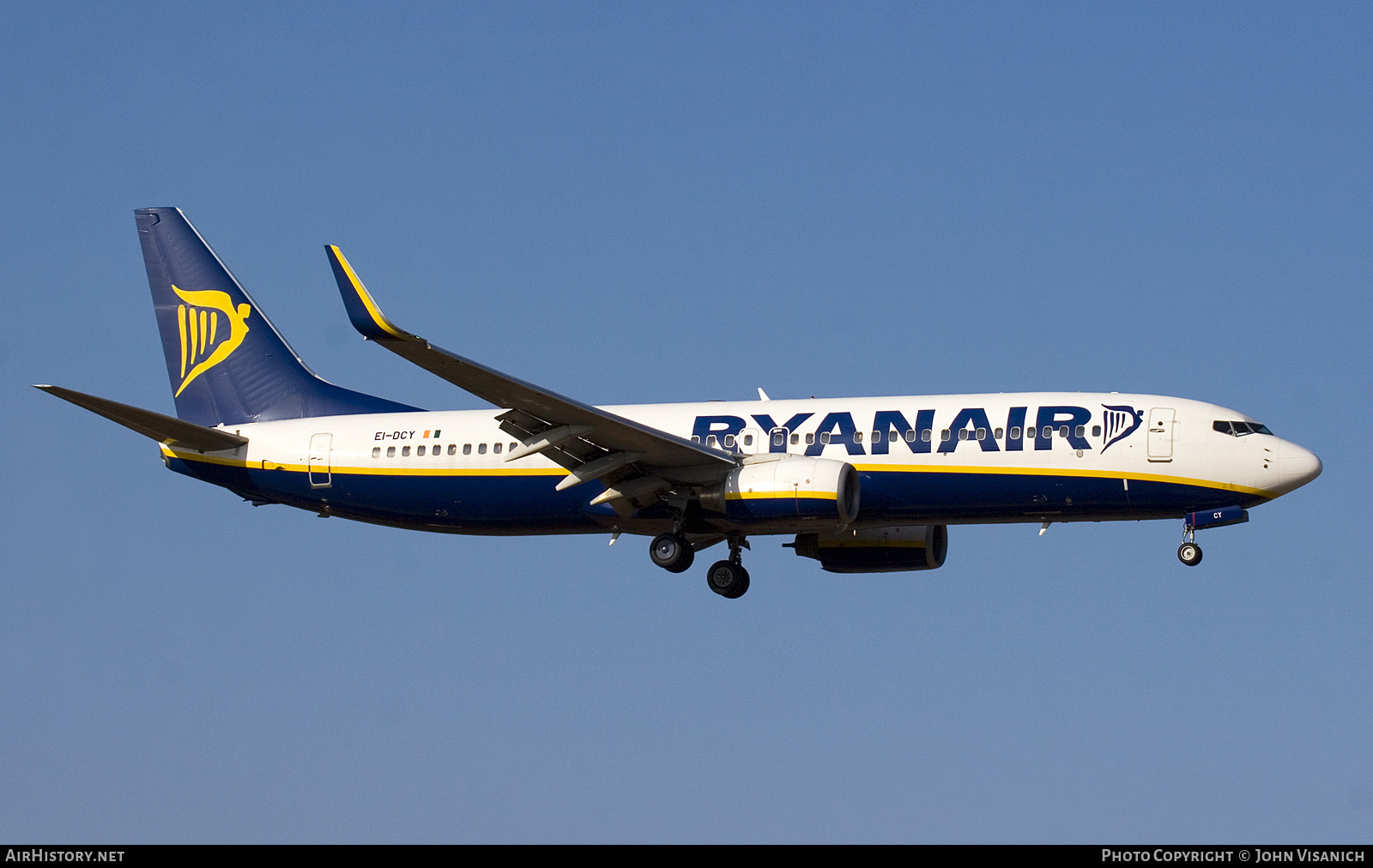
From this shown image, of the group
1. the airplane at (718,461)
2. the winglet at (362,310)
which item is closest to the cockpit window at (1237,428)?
the airplane at (718,461)

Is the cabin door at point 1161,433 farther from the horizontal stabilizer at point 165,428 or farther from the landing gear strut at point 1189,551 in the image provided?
the horizontal stabilizer at point 165,428

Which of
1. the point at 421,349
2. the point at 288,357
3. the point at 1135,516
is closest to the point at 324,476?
the point at 288,357

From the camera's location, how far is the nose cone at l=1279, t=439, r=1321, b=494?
43906 millimetres

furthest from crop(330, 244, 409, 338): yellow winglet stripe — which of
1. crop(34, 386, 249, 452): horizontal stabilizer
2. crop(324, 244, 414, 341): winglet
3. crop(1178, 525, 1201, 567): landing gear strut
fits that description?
crop(1178, 525, 1201, 567): landing gear strut

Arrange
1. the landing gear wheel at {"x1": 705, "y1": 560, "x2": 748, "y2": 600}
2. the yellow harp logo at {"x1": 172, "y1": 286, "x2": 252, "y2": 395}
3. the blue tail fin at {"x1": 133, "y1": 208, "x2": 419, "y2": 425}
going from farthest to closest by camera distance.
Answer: the yellow harp logo at {"x1": 172, "y1": 286, "x2": 252, "y2": 395}, the blue tail fin at {"x1": 133, "y1": 208, "x2": 419, "y2": 425}, the landing gear wheel at {"x1": 705, "y1": 560, "x2": 748, "y2": 600}

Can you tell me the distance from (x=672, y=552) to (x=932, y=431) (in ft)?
23.4

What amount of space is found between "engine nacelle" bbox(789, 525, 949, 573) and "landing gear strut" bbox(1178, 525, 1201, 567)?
7.24 metres

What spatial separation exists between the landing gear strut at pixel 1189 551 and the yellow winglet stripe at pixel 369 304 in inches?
746

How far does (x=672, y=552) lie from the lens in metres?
46.6

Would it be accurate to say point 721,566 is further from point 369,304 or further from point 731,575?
point 369,304

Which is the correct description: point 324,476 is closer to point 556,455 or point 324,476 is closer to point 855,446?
point 556,455

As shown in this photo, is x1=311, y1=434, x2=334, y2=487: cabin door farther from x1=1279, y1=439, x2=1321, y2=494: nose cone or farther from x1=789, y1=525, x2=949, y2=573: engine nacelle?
x1=1279, y1=439, x2=1321, y2=494: nose cone

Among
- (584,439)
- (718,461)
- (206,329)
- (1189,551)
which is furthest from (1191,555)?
(206,329)

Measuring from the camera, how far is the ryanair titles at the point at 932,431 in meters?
44.3
